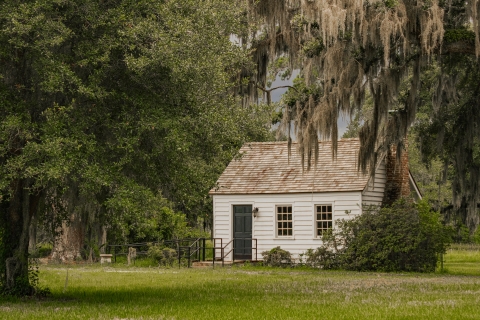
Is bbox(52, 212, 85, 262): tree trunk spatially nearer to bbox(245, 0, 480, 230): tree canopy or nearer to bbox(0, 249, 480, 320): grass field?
bbox(0, 249, 480, 320): grass field

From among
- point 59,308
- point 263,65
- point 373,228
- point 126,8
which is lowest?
point 59,308

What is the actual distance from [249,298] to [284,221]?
1396 cm

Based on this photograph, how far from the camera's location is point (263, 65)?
28.0 meters

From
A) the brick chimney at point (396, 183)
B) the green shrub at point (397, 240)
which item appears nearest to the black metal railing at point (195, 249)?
the green shrub at point (397, 240)

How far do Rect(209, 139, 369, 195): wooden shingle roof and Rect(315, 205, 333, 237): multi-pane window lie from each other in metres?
0.83

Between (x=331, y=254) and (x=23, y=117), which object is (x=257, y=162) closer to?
(x=331, y=254)

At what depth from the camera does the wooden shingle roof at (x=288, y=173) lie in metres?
28.4

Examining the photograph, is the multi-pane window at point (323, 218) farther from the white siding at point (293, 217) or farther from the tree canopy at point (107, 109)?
the tree canopy at point (107, 109)

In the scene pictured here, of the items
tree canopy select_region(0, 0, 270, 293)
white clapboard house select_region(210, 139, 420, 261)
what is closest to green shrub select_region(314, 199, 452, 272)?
white clapboard house select_region(210, 139, 420, 261)

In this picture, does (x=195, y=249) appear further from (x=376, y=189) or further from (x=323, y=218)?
(x=376, y=189)

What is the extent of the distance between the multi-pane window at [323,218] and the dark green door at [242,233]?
2.68 m

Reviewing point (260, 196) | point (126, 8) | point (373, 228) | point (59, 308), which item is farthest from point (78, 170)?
point (260, 196)

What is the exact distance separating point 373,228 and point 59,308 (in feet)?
46.3

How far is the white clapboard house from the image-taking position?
28.3 meters
